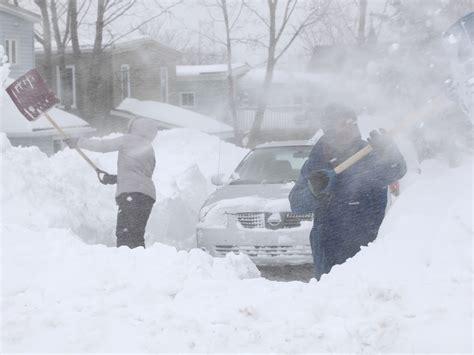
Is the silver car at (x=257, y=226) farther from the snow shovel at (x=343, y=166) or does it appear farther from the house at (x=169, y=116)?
the house at (x=169, y=116)

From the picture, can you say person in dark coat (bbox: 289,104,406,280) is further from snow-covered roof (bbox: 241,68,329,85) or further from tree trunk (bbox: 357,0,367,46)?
snow-covered roof (bbox: 241,68,329,85)

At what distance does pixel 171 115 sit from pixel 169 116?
0.25 m

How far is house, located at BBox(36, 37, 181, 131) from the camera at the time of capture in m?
24.5

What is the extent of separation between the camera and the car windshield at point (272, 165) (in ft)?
26.7

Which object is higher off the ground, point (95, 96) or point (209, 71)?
point (209, 71)

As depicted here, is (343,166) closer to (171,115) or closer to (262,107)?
(262,107)

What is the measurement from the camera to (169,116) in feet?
84.8

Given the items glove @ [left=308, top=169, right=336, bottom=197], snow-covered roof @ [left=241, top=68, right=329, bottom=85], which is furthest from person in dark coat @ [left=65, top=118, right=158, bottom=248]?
snow-covered roof @ [left=241, top=68, right=329, bottom=85]

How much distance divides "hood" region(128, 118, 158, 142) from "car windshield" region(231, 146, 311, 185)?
6.20 ft

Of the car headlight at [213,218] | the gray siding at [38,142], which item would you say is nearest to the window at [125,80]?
the gray siding at [38,142]

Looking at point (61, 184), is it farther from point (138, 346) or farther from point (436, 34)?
point (138, 346)

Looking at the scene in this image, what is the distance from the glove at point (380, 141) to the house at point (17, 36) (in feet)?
59.5

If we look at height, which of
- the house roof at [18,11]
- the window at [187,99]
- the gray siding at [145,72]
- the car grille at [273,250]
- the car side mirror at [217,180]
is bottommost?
the car grille at [273,250]

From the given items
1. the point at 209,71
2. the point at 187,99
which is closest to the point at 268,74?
the point at 209,71
